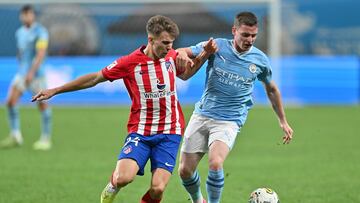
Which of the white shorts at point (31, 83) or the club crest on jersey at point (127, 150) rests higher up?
the club crest on jersey at point (127, 150)

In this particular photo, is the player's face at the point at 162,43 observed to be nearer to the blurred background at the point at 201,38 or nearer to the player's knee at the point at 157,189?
the player's knee at the point at 157,189

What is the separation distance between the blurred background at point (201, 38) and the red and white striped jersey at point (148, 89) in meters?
14.3

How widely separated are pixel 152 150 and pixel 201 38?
1688cm

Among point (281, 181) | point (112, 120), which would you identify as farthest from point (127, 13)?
point (281, 181)

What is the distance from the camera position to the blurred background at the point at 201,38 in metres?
22.5

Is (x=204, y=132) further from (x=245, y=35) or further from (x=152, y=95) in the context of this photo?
(x=245, y=35)

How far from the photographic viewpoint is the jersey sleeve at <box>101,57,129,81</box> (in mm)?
7754

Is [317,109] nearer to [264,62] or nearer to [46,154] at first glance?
[46,154]

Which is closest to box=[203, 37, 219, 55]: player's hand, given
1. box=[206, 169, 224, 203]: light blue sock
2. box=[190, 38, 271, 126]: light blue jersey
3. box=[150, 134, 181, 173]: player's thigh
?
box=[190, 38, 271, 126]: light blue jersey

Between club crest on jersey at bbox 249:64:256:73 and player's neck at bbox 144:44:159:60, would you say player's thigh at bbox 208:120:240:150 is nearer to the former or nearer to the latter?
club crest on jersey at bbox 249:64:256:73

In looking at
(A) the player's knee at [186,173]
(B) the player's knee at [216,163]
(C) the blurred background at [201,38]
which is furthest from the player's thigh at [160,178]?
(C) the blurred background at [201,38]

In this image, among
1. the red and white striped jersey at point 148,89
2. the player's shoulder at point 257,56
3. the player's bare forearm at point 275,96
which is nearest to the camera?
the red and white striped jersey at point 148,89

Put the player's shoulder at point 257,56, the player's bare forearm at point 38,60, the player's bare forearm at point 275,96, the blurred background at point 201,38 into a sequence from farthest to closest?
the blurred background at point 201,38 < the player's bare forearm at point 38,60 < the player's bare forearm at point 275,96 < the player's shoulder at point 257,56

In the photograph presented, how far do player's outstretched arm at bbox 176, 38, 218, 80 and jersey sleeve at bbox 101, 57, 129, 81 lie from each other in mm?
500
